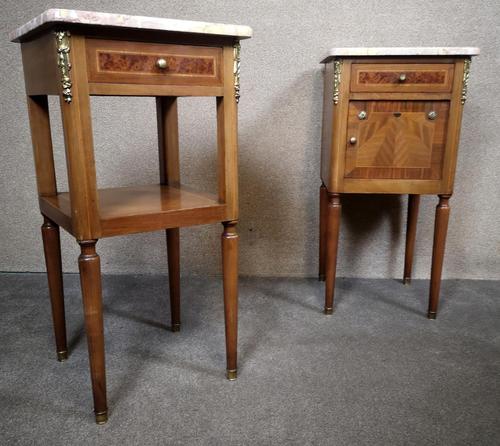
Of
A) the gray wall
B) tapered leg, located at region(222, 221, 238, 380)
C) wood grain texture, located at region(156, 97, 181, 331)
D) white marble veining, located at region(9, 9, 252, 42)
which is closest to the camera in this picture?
white marble veining, located at region(9, 9, 252, 42)

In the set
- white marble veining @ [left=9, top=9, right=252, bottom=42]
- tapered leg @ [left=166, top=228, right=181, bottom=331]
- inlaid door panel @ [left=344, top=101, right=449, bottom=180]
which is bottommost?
tapered leg @ [left=166, top=228, right=181, bottom=331]

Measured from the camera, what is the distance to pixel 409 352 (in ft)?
4.98

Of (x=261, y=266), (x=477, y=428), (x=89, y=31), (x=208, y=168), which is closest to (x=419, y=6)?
Result: (x=208, y=168)

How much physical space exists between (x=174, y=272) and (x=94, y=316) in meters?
0.51

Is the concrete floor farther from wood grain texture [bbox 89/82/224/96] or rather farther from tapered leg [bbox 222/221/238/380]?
wood grain texture [bbox 89/82/224/96]

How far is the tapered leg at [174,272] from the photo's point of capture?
1.60 metres

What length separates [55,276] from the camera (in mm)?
1401

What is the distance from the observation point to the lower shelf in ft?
3.68

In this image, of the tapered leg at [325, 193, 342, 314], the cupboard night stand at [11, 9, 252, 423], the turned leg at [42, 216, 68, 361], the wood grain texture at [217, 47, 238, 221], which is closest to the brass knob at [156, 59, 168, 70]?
the cupboard night stand at [11, 9, 252, 423]

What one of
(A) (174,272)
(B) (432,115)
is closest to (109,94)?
(A) (174,272)

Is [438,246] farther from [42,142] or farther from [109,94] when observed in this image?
[42,142]

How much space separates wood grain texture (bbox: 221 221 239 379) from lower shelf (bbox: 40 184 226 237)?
2.3 inches

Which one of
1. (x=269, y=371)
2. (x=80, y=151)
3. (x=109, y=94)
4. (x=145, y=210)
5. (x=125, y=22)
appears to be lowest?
(x=269, y=371)

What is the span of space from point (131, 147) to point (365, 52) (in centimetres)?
107
